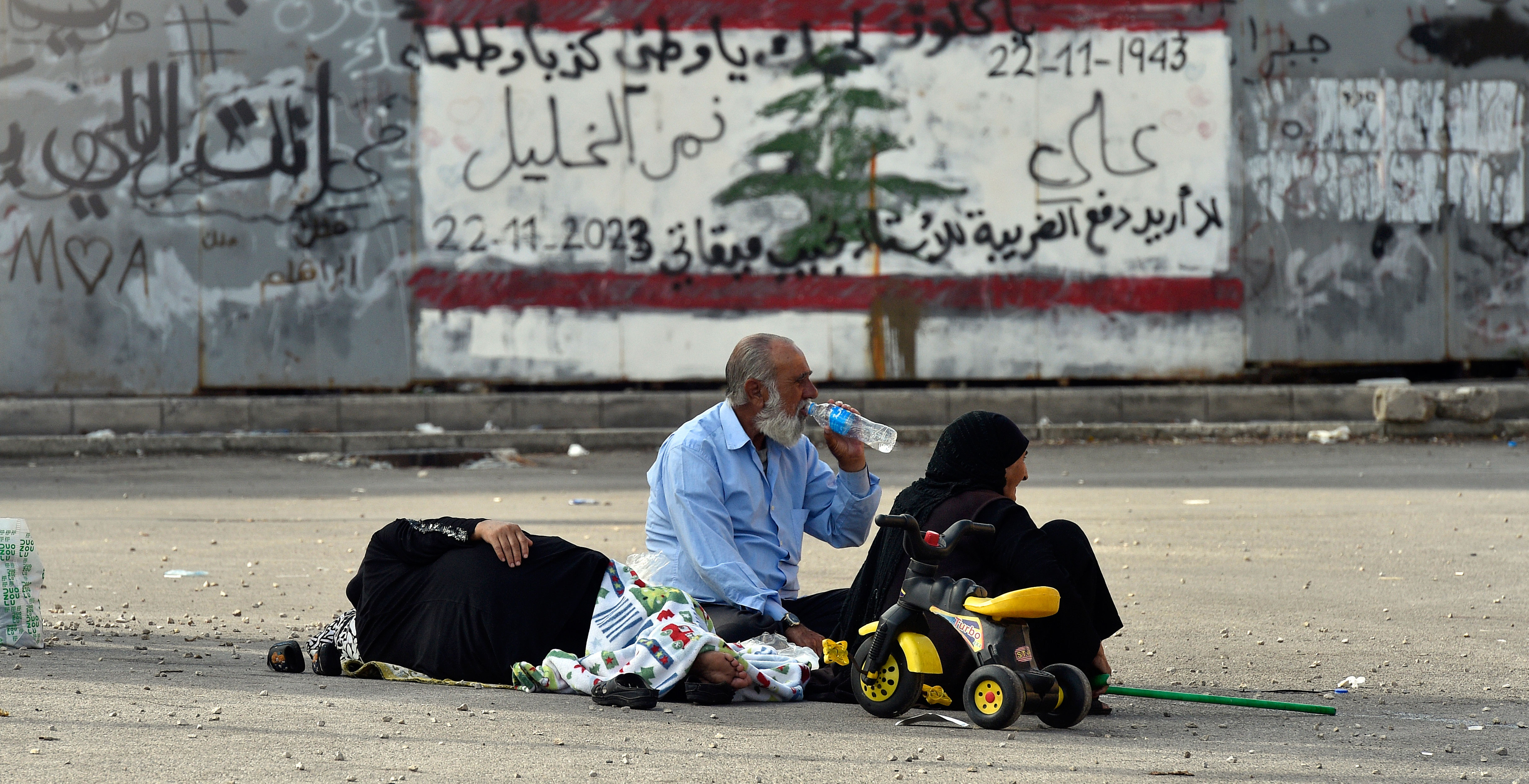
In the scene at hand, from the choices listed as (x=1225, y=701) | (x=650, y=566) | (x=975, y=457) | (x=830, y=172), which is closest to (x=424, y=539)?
(x=650, y=566)

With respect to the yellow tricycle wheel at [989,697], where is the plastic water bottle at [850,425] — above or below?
above

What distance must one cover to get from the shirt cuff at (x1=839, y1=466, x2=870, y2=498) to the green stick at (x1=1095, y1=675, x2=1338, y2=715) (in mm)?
934

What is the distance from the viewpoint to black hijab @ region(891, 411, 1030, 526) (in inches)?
165

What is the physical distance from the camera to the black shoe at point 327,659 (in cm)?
464

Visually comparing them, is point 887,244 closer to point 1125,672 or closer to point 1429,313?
point 1429,313

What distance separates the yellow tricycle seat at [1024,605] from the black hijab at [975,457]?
418 millimetres

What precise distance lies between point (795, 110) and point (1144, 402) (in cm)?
381

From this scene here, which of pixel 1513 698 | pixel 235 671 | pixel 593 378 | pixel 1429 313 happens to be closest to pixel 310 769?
pixel 235 671

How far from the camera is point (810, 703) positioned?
4301mm

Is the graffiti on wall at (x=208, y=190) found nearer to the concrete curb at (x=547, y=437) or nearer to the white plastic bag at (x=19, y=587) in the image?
the concrete curb at (x=547, y=437)

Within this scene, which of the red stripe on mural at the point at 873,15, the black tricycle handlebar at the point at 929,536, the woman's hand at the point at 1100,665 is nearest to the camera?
the black tricycle handlebar at the point at 929,536

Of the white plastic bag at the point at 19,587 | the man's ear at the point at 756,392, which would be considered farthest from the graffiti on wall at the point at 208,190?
the man's ear at the point at 756,392

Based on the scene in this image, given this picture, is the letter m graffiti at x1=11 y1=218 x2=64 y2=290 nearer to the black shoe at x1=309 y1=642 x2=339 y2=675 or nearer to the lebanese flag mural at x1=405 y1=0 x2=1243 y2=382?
the lebanese flag mural at x1=405 y1=0 x2=1243 y2=382

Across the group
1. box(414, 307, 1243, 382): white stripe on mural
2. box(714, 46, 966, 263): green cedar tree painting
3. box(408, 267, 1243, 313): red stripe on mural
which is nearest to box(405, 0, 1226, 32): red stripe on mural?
box(714, 46, 966, 263): green cedar tree painting
